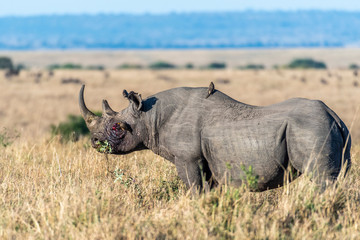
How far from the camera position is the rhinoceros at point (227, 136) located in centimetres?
549

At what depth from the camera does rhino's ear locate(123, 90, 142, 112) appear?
241 inches

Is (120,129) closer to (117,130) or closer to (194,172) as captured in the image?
(117,130)

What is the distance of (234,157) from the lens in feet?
18.8

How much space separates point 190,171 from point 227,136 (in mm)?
477

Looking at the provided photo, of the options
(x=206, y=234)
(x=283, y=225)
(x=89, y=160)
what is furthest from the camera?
(x=89, y=160)

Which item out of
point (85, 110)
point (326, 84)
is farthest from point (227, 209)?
point (326, 84)

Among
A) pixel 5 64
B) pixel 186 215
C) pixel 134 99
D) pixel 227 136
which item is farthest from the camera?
pixel 5 64

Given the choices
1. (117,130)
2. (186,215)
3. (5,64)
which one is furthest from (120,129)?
(5,64)

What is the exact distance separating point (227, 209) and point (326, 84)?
42448mm

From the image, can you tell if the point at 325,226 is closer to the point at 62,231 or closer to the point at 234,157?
the point at 234,157

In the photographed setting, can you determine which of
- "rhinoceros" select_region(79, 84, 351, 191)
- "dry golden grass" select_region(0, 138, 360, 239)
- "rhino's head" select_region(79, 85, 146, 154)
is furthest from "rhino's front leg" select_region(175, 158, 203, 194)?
"rhino's head" select_region(79, 85, 146, 154)

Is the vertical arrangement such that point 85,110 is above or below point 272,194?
above

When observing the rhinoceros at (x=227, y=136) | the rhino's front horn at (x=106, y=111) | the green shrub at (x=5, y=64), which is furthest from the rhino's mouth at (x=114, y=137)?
the green shrub at (x=5, y=64)

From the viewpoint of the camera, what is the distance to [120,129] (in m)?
6.27
